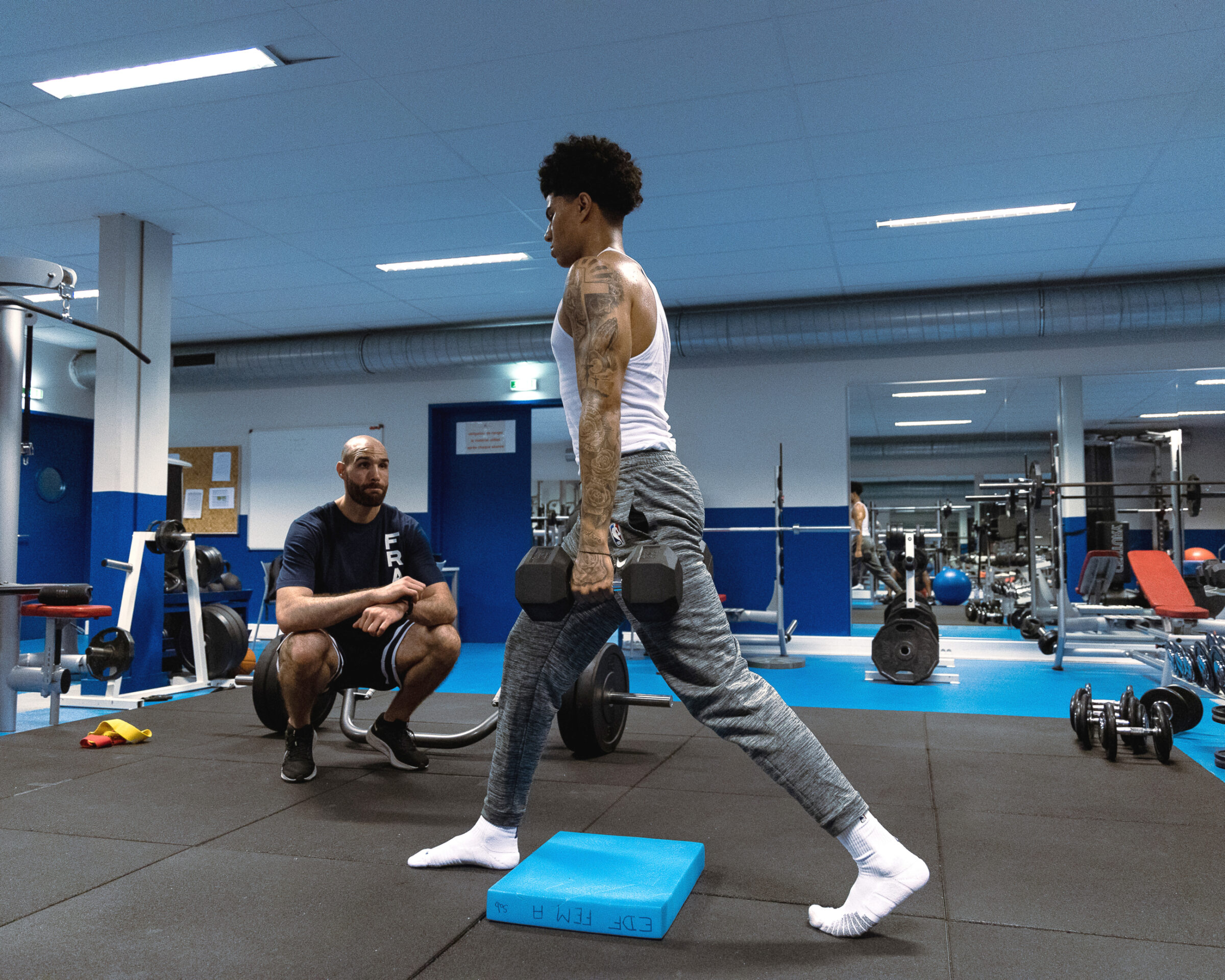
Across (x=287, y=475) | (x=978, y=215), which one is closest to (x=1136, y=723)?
(x=978, y=215)

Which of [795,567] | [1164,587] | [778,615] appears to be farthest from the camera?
[795,567]

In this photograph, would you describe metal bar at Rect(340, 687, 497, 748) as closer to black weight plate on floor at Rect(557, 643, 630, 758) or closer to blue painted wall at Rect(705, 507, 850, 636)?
black weight plate on floor at Rect(557, 643, 630, 758)

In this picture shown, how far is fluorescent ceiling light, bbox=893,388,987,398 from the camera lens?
21.7ft

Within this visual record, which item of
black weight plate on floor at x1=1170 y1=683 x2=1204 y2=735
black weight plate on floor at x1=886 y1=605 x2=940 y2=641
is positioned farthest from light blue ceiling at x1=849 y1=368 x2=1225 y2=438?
black weight plate on floor at x1=1170 y1=683 x2=1204 y2=735

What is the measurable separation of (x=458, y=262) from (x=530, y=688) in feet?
14.1

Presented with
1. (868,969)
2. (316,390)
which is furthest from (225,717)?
(316,390)

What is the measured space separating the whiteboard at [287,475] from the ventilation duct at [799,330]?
52 centimetres

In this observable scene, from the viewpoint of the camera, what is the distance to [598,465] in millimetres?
1522

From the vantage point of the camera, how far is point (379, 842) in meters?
2.07

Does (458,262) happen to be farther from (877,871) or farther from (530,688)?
(877,871)

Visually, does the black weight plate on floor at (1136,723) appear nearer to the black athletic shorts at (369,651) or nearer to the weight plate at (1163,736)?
the weight plate at (1163,736)

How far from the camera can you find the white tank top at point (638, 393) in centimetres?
162

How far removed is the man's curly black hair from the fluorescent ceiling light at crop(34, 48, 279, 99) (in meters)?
2.15

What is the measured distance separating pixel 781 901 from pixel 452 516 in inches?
241
